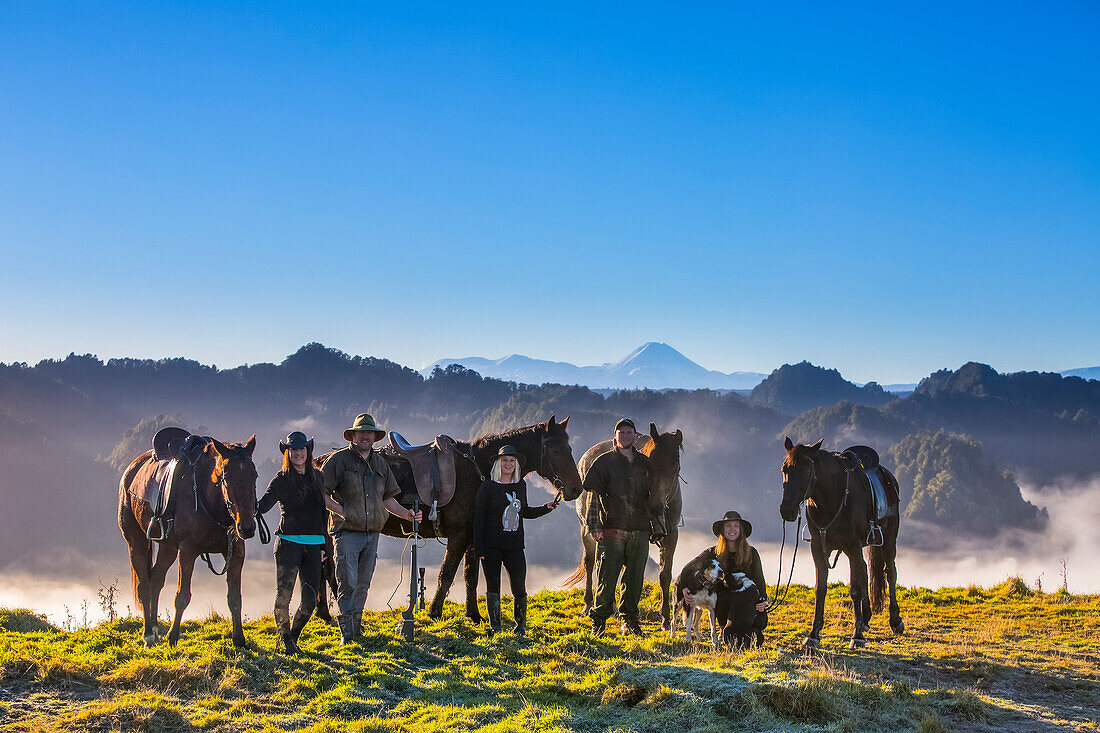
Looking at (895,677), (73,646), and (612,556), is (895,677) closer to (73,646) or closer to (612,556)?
(612,556)

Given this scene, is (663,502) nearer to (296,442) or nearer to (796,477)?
(796,477)

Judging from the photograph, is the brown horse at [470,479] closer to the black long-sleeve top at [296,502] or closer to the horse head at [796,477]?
the black long-sleeve top at [296,502]

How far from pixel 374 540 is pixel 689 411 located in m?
124

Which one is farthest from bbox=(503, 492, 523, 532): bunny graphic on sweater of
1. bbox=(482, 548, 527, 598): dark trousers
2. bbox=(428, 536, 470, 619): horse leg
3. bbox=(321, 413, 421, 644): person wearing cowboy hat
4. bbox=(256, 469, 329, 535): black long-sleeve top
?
bbox=(256, 469, 329, 535): black long-sleeve top

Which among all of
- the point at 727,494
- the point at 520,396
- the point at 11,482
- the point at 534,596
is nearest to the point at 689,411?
the point at 727,494

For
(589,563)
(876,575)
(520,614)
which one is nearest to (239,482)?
(520,614)

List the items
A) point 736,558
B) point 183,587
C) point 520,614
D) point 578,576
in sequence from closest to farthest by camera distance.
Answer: point 736,558
point 183,587
point 520,614
point 578,576

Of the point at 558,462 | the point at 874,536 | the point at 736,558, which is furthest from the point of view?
the point at 558,462

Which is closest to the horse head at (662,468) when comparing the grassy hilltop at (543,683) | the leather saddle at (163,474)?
the grassy hilltop at (543,683)

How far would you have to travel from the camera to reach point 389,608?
11.7 m

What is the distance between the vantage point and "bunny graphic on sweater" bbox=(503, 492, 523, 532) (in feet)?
32.5

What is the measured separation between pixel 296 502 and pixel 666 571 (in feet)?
15.9

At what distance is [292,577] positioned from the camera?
9008mm

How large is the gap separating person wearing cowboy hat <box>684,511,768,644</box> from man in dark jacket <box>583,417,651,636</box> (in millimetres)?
983
